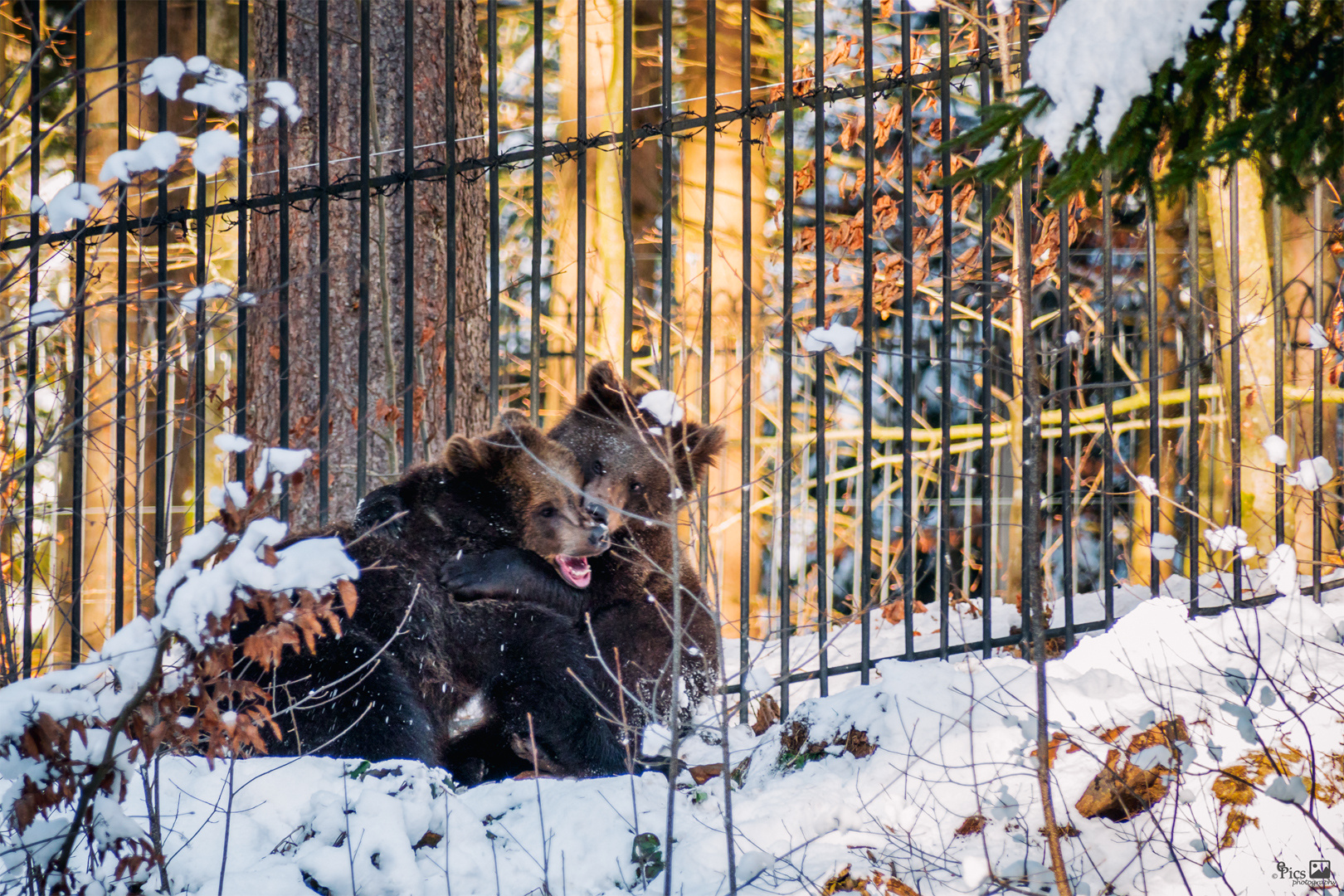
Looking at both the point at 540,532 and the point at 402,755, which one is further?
the point at 540,532

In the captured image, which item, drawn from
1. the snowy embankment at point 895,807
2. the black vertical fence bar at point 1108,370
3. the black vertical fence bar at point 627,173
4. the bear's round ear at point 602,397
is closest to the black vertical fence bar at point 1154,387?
the black vertical fence bar at point 1108,370

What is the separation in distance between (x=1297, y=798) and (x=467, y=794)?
223 centimetres

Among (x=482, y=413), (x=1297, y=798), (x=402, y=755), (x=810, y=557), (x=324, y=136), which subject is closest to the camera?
(x=1297, y=798)

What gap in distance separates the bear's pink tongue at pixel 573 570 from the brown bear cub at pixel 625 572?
35mm

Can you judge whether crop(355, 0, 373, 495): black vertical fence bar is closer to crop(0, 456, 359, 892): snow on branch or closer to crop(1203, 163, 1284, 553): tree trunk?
crop(0, 456, 359, 892): snow on branch

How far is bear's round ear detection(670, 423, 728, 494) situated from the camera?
450 cm

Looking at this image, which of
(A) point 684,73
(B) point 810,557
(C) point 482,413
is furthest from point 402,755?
(B) point 810,557

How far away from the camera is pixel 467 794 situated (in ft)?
11.2

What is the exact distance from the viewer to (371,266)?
18.3 ft

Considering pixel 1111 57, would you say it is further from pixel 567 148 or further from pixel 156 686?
pixel 567 148

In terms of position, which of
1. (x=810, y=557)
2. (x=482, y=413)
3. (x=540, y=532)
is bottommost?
(x=810, y=557)

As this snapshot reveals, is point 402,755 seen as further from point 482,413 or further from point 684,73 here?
point 684,73

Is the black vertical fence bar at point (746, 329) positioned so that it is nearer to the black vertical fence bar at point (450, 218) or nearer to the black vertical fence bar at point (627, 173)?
the black vertical fence bar at point (627, 173)

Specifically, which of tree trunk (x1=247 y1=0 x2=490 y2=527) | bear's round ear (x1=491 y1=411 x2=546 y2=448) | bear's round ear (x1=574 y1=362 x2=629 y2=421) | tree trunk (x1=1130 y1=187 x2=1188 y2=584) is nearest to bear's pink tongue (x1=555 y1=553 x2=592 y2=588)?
bear's round ear (x1=491 y1=411 x2=546 y2=448)
